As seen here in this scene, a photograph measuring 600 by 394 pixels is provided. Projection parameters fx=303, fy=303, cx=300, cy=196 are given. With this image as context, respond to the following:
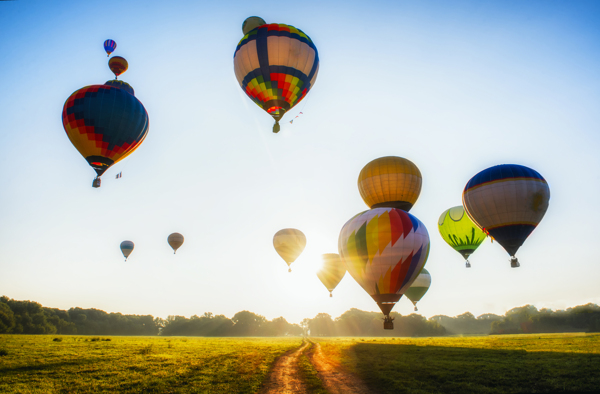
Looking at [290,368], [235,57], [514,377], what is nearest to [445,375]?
[514,377]

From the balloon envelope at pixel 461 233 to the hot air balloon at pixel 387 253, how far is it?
1048cm

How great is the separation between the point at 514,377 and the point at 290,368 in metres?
9.74

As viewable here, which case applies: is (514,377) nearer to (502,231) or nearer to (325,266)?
(502,231)

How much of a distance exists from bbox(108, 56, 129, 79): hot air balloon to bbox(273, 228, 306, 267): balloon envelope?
23.6 metres

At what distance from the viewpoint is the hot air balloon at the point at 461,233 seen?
2694 cm

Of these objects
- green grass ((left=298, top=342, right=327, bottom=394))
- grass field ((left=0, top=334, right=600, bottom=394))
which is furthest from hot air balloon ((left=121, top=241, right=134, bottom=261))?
green grass ((left=298, top=342, right=327, bottom=394))

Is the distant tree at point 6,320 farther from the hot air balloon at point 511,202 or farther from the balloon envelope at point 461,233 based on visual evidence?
the hot air balloon at point 511,202

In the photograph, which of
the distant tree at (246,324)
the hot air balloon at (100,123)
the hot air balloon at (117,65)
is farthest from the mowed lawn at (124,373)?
the distant tree at (246,324)

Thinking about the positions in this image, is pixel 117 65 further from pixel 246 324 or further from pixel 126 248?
pixel 246 324

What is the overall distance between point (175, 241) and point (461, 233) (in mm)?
37491

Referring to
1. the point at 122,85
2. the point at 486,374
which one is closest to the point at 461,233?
the point at 486,374

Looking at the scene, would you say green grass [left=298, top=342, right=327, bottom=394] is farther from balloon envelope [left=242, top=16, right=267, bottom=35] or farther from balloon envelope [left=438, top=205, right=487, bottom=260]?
balloon envelope [left=242, top=16, right=267, bottom=35]

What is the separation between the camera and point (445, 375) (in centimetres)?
1304

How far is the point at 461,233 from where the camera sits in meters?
27.1
